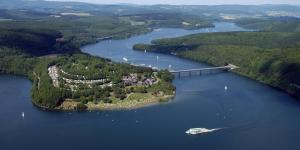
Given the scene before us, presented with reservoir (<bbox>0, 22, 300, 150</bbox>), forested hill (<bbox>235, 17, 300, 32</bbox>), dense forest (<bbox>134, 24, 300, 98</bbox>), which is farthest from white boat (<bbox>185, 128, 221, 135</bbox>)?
forested hill (<bbox>235, 17, 300, 32</bbox>)

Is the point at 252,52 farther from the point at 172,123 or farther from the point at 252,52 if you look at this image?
the point at 172,123

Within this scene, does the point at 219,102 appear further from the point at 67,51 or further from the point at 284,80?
the point at 67,51

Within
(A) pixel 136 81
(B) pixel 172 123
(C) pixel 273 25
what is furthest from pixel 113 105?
(C) pixel 273 25

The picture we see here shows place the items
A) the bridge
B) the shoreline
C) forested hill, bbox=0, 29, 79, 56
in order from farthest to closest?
forested hill, bbox=0, 29, 79, 56 → the bridge → the shoreline

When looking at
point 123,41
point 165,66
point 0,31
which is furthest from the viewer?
point 123,41

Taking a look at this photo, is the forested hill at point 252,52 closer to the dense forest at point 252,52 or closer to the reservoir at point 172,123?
the dense forest at point 252,52

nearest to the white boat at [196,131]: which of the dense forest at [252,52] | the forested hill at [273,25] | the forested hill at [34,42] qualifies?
the dense forest at [252,52]

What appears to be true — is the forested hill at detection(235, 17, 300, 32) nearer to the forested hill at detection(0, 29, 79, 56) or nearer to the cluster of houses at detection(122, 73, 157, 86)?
the forested hill at detection(0, 29, 79, 56)

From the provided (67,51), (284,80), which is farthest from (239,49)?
(67,51)
